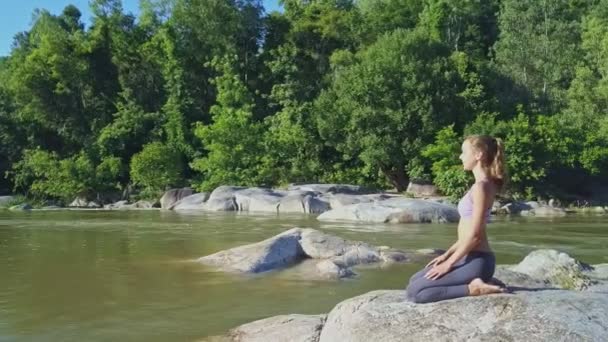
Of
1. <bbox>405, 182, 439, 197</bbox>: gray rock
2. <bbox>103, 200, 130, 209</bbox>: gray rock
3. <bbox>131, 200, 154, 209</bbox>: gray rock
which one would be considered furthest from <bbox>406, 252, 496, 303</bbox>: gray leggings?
<bbox>103, 200, 130, 209</bbox>: gray rock

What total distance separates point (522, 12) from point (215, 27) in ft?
72.4

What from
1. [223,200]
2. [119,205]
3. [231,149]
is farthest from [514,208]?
[119,205]

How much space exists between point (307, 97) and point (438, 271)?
41834mm

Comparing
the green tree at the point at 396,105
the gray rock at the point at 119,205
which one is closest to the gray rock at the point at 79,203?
the gray rock at the point at 119,205

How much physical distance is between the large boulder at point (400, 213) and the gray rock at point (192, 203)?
417 inches

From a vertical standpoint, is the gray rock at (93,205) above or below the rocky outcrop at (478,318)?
above

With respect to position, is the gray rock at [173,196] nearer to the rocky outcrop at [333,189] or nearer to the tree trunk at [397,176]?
the rocky outcrop at [333,189]

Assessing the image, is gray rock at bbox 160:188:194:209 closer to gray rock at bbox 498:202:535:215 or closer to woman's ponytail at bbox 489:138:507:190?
gray rock at bbox 498:202:535:215

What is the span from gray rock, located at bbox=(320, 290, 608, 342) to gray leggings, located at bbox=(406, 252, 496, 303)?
0.21 ft

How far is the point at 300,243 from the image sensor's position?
1341 centimetres

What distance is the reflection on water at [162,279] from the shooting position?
27.6ft

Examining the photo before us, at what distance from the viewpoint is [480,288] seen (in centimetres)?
537

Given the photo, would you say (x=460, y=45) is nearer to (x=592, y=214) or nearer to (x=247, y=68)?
(x=247, y=68)

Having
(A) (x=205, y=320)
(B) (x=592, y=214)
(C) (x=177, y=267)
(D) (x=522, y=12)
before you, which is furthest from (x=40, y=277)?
(D) (x=522, y=12)
